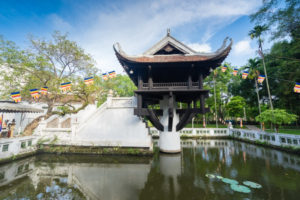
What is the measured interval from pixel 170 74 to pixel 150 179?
6.60 meters

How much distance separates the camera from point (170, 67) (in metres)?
7.62

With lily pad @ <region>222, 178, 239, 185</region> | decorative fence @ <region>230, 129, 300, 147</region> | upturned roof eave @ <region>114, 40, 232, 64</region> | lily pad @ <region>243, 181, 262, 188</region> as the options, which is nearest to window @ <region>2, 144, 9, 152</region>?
upturned roof eave @ <region>114, 40, 232, 64</region>

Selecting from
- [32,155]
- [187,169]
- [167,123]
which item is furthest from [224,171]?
[32,155]

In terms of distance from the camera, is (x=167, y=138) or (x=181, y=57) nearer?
(x=181, y=57)

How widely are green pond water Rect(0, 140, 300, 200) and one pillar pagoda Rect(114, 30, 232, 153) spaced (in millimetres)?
2333

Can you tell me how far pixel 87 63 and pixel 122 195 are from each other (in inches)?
463

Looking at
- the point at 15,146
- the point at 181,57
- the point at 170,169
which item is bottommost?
the point at 170,169

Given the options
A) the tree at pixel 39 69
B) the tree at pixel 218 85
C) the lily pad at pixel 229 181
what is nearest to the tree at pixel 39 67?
the tree at pixel 39 69

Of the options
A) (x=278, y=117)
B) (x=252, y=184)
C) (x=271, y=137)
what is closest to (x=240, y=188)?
(x=252, y=184)

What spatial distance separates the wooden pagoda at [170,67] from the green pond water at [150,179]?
9.91ft

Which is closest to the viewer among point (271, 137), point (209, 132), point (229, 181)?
point (229, 181)

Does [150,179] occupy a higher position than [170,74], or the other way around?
[170,74]

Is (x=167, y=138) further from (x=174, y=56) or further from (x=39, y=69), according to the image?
(x=39, y=69)

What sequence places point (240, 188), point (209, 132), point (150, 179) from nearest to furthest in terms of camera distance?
1. point (240, 188)
2. point (150, 179)
3. point (209, 132)
